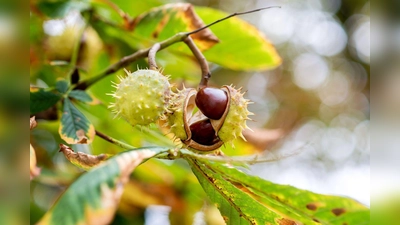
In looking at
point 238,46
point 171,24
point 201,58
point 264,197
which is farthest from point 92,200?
point 238,46

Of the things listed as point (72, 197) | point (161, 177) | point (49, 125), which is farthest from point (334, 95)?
point (72, 197)

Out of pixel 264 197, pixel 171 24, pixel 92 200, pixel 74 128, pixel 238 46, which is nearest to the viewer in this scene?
pixel 92 200

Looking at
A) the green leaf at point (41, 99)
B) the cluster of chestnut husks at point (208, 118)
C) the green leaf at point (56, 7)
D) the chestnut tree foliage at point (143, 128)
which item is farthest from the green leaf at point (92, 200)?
the green leaf at point (56, 7)

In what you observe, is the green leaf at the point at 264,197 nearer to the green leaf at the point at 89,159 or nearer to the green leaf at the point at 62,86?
the green leaf at the point at 89,159

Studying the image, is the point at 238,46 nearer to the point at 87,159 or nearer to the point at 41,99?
the point at 41,99

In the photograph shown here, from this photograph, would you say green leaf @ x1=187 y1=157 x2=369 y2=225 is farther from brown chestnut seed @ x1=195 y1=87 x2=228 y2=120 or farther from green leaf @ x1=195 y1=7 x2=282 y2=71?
green leaf @ x1=195 y1=7 x2=282 y2=71

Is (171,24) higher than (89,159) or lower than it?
higher

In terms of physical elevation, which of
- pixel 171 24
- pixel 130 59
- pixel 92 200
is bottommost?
pixel 92 200
